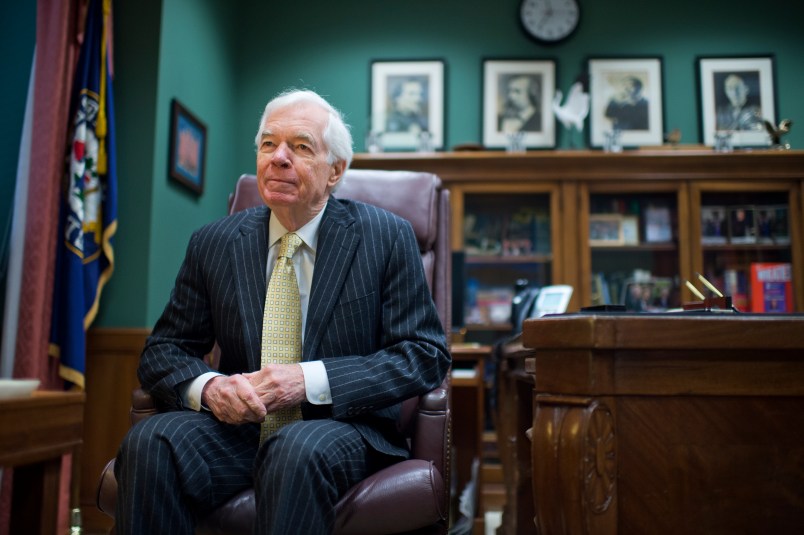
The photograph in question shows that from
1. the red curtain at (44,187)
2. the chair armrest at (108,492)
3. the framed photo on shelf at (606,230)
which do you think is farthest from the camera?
the framed photo on shelf at (606,230)

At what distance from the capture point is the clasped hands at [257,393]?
1312 millimetres

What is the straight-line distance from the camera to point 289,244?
1.56 m

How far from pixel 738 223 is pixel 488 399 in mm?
1610

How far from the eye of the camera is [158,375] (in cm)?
143

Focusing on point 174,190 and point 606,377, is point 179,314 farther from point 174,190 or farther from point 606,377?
point 174,190

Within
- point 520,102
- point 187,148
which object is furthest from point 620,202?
point 187,148

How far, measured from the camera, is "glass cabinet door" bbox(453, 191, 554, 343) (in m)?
3.81

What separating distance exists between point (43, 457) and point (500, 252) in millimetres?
2817

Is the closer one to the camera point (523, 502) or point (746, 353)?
point (746, 353)

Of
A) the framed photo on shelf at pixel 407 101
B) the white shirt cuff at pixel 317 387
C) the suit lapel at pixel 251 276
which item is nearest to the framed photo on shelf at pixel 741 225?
the framed photo on shelf at pixel 407 101

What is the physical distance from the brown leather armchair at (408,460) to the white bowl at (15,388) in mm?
194

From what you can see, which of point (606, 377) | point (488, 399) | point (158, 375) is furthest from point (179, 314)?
point (488, 399)

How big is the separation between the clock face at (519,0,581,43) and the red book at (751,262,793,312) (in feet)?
5.64

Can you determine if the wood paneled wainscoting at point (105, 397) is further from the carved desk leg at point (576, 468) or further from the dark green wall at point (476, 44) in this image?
the carved desk leg at point (576, 468)
